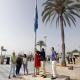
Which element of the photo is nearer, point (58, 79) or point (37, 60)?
point (58, 79)

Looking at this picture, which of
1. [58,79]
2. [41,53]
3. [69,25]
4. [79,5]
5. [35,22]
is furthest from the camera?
[69,25]

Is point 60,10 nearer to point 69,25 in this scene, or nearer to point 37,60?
point 69,25

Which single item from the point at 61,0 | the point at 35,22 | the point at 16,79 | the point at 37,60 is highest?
the point at 61,0

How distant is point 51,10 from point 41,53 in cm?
1926

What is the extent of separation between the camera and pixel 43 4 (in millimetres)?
35656

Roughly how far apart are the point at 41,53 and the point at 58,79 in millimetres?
2763

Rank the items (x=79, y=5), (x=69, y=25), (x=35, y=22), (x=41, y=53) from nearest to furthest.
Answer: (x=41, y=53)
(x=35, y=22)
(x=79, y=5)
(x=69, y=25)

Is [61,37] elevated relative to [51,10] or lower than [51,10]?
lower

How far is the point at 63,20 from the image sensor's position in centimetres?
3603

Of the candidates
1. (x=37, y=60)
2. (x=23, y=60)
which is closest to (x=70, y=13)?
(x=23, y=60)

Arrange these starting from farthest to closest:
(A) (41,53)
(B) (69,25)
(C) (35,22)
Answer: (B) (69,25)
(C) (35,22)
(A) (41,53)

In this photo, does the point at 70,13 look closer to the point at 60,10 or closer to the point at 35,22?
the point at 60,10

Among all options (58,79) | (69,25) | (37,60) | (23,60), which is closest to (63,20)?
(69,25)

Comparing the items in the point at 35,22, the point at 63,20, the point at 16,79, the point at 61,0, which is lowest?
the point at 16,79
